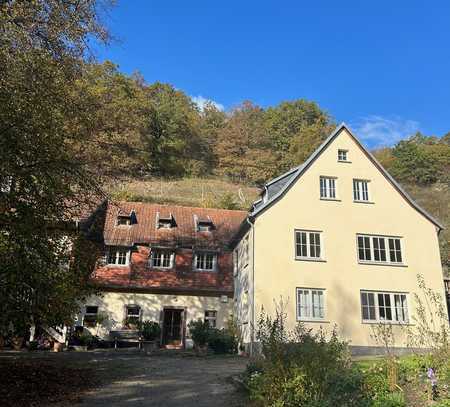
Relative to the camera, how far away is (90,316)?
2397 cm

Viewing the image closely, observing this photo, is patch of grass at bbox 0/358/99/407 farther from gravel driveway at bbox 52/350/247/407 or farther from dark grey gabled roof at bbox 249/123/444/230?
dark grey gabled roof at bbox 249/123/444/230

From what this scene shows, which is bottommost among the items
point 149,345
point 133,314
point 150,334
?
point 149,345

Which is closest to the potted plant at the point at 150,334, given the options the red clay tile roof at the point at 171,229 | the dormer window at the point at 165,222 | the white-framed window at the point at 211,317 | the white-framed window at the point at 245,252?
the white-framed window at the point at 211,317

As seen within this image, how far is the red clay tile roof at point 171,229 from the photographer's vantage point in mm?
26156

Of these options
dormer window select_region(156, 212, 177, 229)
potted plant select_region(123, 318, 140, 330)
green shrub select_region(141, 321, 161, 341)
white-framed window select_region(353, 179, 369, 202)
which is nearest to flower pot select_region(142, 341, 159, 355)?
green shrub select_region(141, 321, 161, 341)

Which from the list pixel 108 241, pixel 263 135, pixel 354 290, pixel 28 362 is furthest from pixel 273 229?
pixel 263 135

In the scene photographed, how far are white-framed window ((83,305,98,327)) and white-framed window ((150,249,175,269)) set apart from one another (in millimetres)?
4072

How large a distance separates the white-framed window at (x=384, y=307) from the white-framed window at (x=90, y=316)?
14.0m

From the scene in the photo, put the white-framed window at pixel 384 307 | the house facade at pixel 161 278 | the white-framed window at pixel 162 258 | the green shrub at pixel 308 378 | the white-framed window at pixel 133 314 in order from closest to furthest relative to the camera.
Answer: the green shrub at pixel 308 378 → the white-framed window at pixel 384 307 → the white-framed window at pixel 133 314 → the house facade at pixel 161 278 → the white-framed window at pixel 162 258

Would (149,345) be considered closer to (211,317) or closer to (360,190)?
(211,317)

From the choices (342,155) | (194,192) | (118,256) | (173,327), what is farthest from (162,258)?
(194,192)

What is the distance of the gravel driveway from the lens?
1027 centimetres

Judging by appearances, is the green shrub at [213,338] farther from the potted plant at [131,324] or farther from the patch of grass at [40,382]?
the patch of grass at [40,382]

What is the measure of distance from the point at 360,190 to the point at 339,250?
3.82 meters
